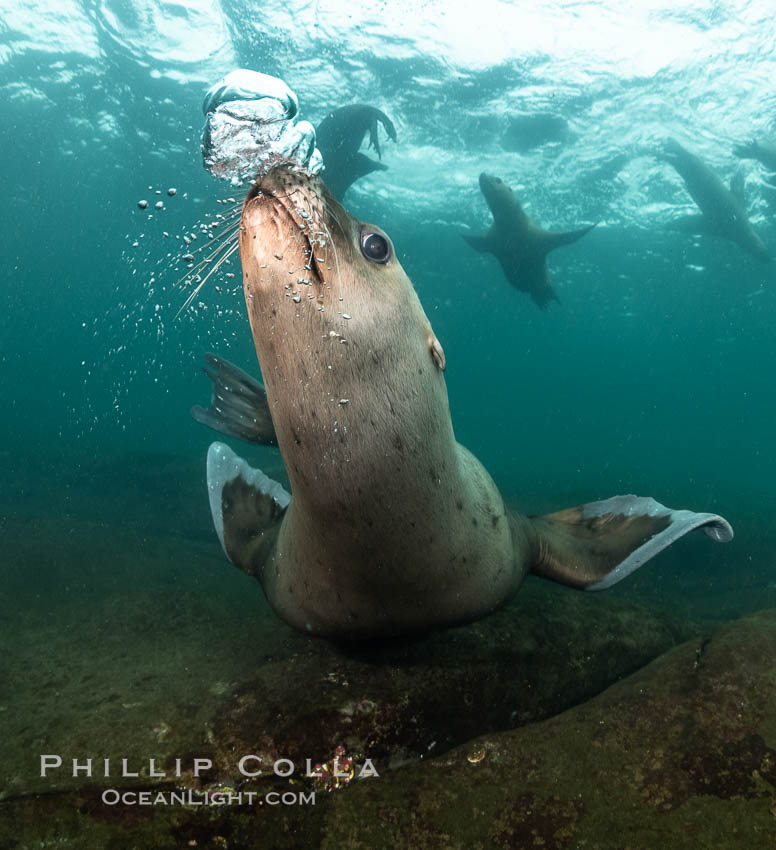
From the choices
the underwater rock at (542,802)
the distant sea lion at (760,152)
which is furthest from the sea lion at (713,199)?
the underwater rock at (542,802)

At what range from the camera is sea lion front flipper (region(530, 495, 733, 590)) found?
104 inches

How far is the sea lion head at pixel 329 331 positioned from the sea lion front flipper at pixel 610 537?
1.35m

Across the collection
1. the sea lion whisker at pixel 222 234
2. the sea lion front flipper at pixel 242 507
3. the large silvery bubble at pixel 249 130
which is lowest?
the sea lion front flipper at pixel 242 507

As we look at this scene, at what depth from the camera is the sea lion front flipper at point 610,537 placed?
8.70 ft

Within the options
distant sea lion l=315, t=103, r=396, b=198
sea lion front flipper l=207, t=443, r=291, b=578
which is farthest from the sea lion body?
distant sea lion l=315, t=103, r=396, b=198

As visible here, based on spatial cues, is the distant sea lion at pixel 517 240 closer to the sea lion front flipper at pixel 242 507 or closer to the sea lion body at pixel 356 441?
the sea lion front flipper at pixel 242 507

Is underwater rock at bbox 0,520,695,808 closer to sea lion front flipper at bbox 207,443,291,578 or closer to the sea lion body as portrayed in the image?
the sea lion body

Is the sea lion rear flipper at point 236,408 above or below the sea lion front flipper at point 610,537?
above

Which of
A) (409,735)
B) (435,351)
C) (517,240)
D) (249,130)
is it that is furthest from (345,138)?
(409,735)

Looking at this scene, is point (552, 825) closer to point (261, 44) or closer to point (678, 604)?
point (678, 604)

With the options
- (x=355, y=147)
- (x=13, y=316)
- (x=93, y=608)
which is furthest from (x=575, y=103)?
(x=13, y=316)

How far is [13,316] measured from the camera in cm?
6041

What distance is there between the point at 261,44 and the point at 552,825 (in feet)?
56.1

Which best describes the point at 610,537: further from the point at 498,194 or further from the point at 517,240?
the point at 517,240
